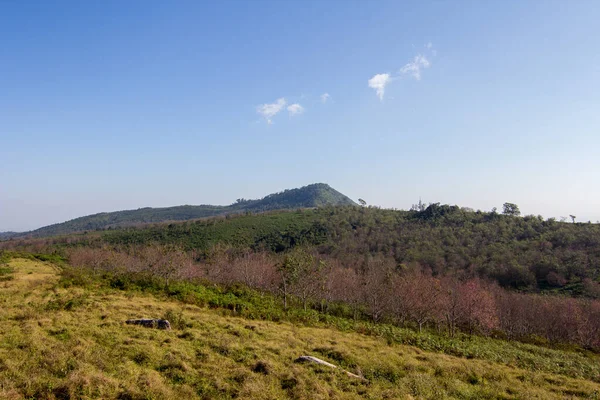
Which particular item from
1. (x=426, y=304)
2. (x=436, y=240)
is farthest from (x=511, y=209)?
(x=426, y=304)

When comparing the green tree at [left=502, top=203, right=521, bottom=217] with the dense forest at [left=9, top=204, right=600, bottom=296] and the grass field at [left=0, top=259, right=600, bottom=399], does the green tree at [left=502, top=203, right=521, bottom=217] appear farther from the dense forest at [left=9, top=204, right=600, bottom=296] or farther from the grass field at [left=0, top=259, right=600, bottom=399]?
the grass field at [left=0, top=259, right=600, bottom=399]

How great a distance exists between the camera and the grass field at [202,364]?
37.1ft

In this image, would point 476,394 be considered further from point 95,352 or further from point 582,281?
point 582,281

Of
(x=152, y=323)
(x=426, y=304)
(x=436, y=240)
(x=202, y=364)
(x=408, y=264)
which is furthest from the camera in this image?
(x=436, y=240)

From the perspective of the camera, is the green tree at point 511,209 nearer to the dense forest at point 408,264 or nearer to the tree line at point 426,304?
the dense forest at point 408,264

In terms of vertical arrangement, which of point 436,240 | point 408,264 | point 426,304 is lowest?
point 408,264

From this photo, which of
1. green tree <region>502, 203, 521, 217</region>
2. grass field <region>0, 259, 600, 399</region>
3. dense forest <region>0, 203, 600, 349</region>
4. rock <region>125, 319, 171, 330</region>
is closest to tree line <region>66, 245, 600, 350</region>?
dense forest <region>0, 203, 600, 349</region>

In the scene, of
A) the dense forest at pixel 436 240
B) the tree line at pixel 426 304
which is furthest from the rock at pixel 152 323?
the dense forest at pixel 436 240

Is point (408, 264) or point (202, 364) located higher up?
point (202, 364)

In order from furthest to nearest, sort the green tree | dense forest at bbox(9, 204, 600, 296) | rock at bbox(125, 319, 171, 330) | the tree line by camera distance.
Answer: the green tree → dense forest at bbox(9, 204, 600, 296) → the tree line → rock at bbox(125, 319, 171, 330)

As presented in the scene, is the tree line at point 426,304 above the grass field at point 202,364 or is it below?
below

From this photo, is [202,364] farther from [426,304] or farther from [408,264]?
[408,264]

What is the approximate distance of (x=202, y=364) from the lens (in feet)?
44.8

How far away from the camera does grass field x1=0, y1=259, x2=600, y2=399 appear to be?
11312 millimetres
